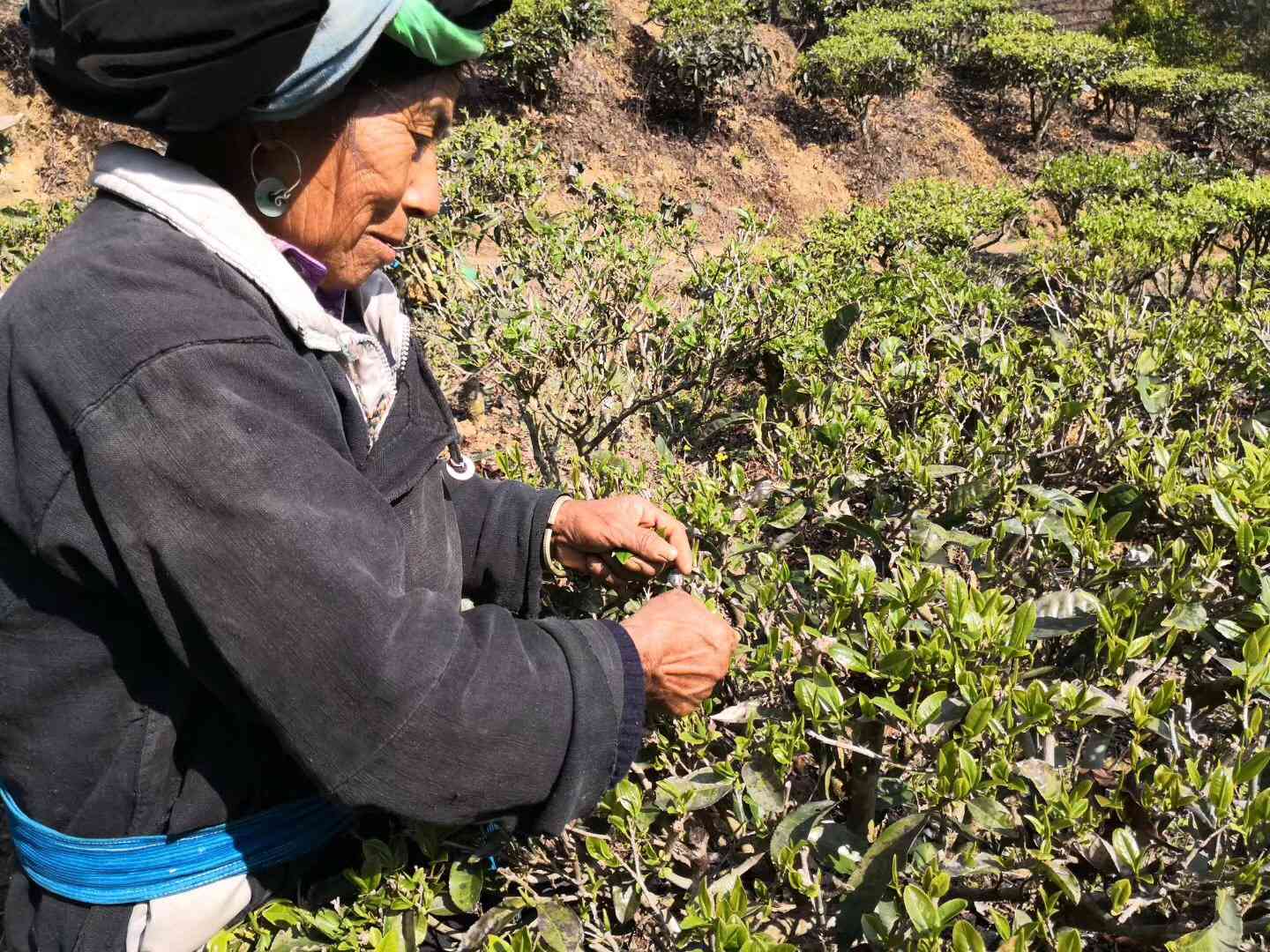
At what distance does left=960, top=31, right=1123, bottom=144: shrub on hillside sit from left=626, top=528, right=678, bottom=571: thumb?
1498 cm

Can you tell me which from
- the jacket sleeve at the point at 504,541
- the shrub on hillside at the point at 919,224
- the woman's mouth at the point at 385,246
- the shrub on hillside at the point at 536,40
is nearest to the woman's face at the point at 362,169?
the woman's mouth at the point at 385,246

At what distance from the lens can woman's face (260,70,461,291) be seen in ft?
4.12

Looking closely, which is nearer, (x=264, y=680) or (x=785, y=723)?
(x=264, y=680)

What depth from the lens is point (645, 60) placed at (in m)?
12.3

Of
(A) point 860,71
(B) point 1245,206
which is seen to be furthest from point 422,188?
(A) point 860,71

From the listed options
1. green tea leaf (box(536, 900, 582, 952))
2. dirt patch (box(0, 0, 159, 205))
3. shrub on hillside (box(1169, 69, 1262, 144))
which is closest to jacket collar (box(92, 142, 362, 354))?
green tea leaf (box(536, 900, 582, 952))

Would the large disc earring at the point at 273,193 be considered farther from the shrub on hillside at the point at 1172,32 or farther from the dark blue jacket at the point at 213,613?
the shrub on hillside at the point at 1172,32

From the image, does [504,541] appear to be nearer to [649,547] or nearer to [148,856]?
[649,547]

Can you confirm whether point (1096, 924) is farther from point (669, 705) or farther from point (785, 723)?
point (669, 705)

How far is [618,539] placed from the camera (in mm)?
1670

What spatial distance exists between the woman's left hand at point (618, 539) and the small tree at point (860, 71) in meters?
12.4

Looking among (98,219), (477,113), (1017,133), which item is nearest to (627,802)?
(98,219)

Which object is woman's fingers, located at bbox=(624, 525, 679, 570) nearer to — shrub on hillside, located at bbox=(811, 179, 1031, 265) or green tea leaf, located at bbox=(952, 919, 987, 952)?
green tea leaf, located at bbox=(952, 919, 987, 952)

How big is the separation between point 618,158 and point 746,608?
33.6ft
